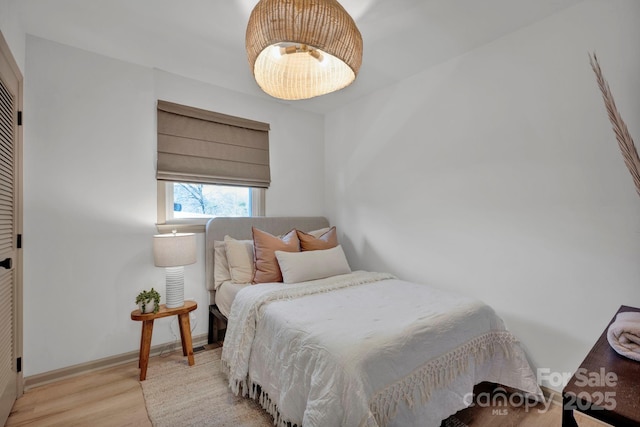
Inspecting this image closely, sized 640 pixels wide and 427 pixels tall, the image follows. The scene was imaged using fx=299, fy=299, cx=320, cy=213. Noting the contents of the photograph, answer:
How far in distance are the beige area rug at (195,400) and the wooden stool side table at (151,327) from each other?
0.34ft

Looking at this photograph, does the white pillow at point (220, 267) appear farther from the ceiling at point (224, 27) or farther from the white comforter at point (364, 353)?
the ceiling at point (224, 27)

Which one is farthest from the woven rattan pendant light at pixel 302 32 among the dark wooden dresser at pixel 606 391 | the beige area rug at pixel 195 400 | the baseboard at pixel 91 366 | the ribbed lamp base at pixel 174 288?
the baseboard at pixel 91 366

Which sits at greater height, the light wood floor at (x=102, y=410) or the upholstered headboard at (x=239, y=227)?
the upholstered headboard at (x=239, y=227)

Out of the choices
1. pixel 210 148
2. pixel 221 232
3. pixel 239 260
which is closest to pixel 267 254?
pixel 239 260

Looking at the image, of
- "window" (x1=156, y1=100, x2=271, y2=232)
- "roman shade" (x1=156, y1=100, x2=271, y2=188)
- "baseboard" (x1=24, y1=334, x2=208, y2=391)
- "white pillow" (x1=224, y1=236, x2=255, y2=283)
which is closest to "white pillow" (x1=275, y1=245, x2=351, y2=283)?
"white pillow" (x1=224, y1=236, x2=255, y2=283)

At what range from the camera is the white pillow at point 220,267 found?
8.86ft

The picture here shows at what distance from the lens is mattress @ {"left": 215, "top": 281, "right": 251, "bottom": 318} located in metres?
2.45

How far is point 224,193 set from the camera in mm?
3088

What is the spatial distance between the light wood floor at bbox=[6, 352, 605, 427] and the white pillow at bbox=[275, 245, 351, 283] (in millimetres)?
1272

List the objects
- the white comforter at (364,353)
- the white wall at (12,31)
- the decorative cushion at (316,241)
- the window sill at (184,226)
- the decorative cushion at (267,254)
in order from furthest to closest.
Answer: the decorative cushion at (316,241) < the window sill at (184,226) < the decorative cushion at (267,254) < the white wall at (12,31) < the white comforter at (364,353)

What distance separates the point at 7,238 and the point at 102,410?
3.94ft

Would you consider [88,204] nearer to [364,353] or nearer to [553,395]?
[364,353]

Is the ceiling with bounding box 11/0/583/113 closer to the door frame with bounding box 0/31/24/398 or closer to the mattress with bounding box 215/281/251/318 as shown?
the door frame with bounding box 0/31/24/398

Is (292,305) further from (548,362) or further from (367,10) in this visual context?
(367,10)
